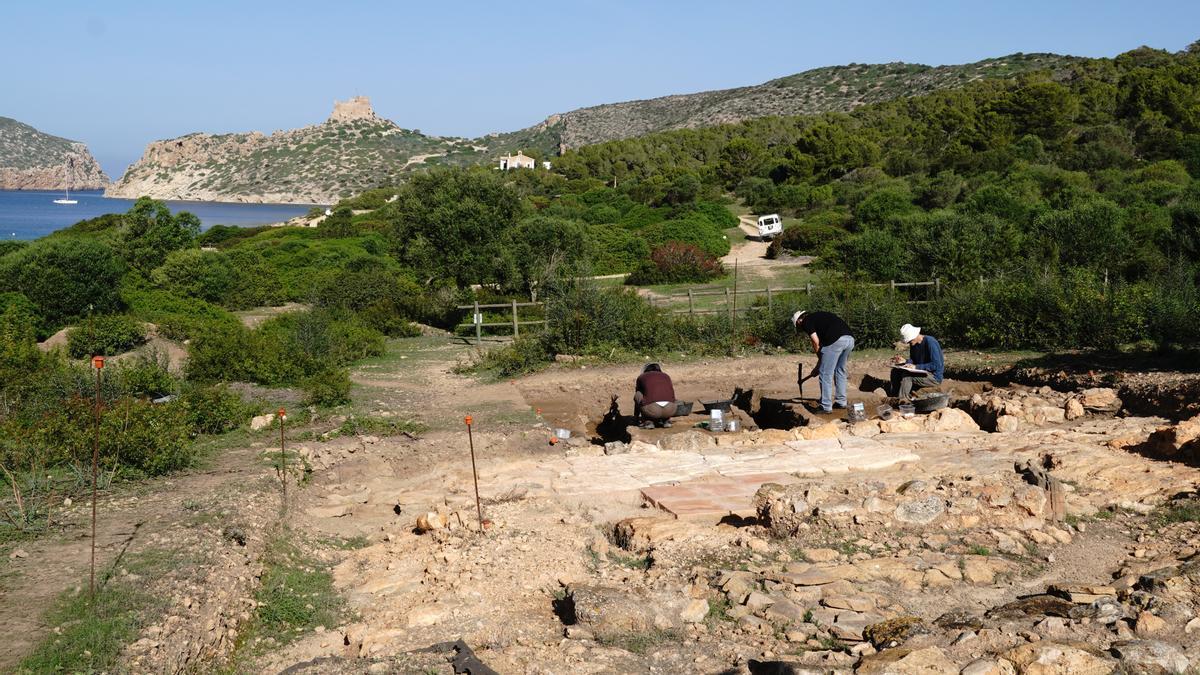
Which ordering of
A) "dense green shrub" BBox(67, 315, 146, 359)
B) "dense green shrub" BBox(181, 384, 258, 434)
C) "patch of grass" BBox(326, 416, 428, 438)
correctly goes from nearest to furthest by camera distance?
"dense green shrub" BBox(181, 384, 258, 434) → "patch of grass" BBox(326, 416, 428, 438) → "dense green shrub" BBox(67, 315, 146, 359)

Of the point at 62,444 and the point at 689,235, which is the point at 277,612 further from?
the point at 689,235

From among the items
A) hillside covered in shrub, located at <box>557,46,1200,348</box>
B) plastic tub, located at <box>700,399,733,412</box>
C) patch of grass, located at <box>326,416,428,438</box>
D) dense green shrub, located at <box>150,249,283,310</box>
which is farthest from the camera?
dense green shrub, located at <box>150,249,283,310</box>

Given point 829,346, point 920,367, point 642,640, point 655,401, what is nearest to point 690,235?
point 920,367

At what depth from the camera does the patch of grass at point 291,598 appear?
7098 mm

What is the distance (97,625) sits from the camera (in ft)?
20.1

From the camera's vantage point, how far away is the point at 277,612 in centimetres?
729

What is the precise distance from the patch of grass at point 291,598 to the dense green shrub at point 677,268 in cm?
3124

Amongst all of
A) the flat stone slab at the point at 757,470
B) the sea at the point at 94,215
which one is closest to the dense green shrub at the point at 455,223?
the flat stone slab at the point at 757,470

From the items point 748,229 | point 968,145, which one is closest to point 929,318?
point 748,229

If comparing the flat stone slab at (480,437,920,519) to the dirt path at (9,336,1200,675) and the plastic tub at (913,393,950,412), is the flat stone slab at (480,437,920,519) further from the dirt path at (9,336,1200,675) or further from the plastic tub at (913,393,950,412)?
the plastic tub at (913,393,950,412)

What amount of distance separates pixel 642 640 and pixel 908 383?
9062 mm

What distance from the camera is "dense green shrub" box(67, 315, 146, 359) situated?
66.8ft

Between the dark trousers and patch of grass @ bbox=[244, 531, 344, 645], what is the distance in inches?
356

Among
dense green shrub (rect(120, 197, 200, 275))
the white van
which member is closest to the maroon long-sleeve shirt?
dense green shrub (rect(120, 197, 200, 275))
